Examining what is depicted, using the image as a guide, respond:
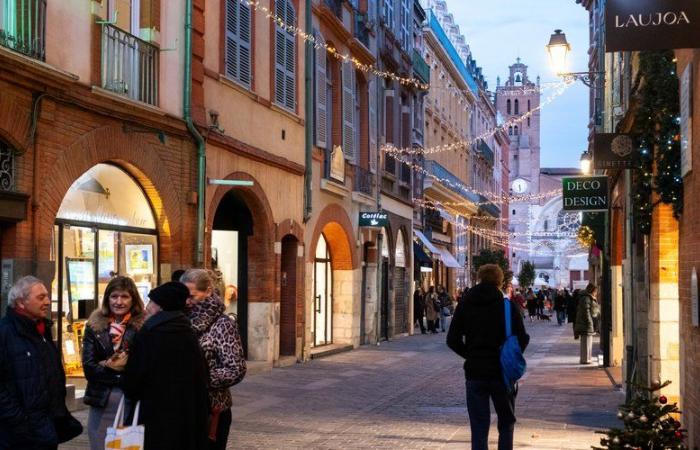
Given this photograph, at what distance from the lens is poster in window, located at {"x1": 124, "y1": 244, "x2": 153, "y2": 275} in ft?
54.1

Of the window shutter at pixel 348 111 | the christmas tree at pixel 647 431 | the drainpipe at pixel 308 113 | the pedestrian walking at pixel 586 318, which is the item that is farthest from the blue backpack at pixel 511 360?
the window shutter at pixel 348 111

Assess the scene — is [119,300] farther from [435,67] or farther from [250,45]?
[435,67]

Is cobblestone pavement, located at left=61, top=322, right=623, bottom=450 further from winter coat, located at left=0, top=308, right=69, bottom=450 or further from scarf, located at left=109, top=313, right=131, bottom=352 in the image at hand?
winter coat, located at left=0, top=308, right=69, bottom=450

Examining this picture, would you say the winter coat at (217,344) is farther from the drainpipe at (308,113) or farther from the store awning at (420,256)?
the store awning at (420,256)

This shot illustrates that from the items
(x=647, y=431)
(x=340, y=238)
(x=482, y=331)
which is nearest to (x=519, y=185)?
(x=340, y=238)

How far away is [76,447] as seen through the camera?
11.6 m

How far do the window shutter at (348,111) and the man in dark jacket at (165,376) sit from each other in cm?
2070

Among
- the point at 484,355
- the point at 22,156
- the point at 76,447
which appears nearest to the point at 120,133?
the point at 22,156

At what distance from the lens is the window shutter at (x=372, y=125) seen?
30172 mm

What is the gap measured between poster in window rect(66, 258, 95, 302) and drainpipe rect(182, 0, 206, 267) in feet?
8.33

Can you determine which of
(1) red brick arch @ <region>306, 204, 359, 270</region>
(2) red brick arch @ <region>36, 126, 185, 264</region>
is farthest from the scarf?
(1) red brick arch @ <region>306, 204, 359, 270</region>

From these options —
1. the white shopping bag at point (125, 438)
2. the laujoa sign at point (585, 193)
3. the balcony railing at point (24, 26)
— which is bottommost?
the white shopping bag at point (125, 438)

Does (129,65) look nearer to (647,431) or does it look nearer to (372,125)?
(647,431)

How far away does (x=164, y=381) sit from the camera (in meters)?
6.70
